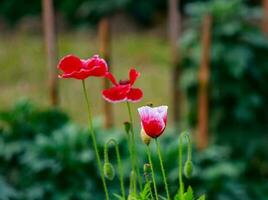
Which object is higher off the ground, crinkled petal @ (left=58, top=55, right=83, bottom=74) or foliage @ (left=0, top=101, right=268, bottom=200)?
crinkled petal @ (left=58, top=55, right=83, bottom=74)

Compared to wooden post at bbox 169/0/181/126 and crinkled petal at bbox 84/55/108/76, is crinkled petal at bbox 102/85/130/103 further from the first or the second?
wooden post at bbox 169/0/181/126

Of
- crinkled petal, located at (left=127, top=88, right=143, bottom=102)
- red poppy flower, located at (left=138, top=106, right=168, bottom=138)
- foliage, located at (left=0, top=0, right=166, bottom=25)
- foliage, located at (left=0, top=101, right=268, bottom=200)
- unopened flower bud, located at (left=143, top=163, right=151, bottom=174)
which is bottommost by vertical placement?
foliage, located at (left=0, top=101, right=268, bottom=200)

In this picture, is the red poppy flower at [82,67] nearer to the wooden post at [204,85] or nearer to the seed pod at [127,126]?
the seed pod at [127,126]

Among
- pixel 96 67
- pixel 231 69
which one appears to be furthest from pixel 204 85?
pixel 96 67

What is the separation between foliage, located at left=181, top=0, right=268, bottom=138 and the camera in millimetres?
5988

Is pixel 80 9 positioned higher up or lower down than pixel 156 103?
higher up

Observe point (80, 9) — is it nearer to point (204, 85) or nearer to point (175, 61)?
point (175, 61)

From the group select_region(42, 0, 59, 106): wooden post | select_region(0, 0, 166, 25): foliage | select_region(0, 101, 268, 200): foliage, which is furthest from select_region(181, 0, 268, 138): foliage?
select_region(0, 0, 166, 25): foliage

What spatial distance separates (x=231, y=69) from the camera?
19.6 ft

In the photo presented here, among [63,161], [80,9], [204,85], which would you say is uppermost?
[80,9]

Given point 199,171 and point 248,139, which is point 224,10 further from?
point 199,171

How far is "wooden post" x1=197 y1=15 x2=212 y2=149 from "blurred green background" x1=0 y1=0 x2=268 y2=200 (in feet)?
0.42

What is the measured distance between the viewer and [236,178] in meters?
5.29

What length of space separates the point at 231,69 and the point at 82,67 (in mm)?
3906
